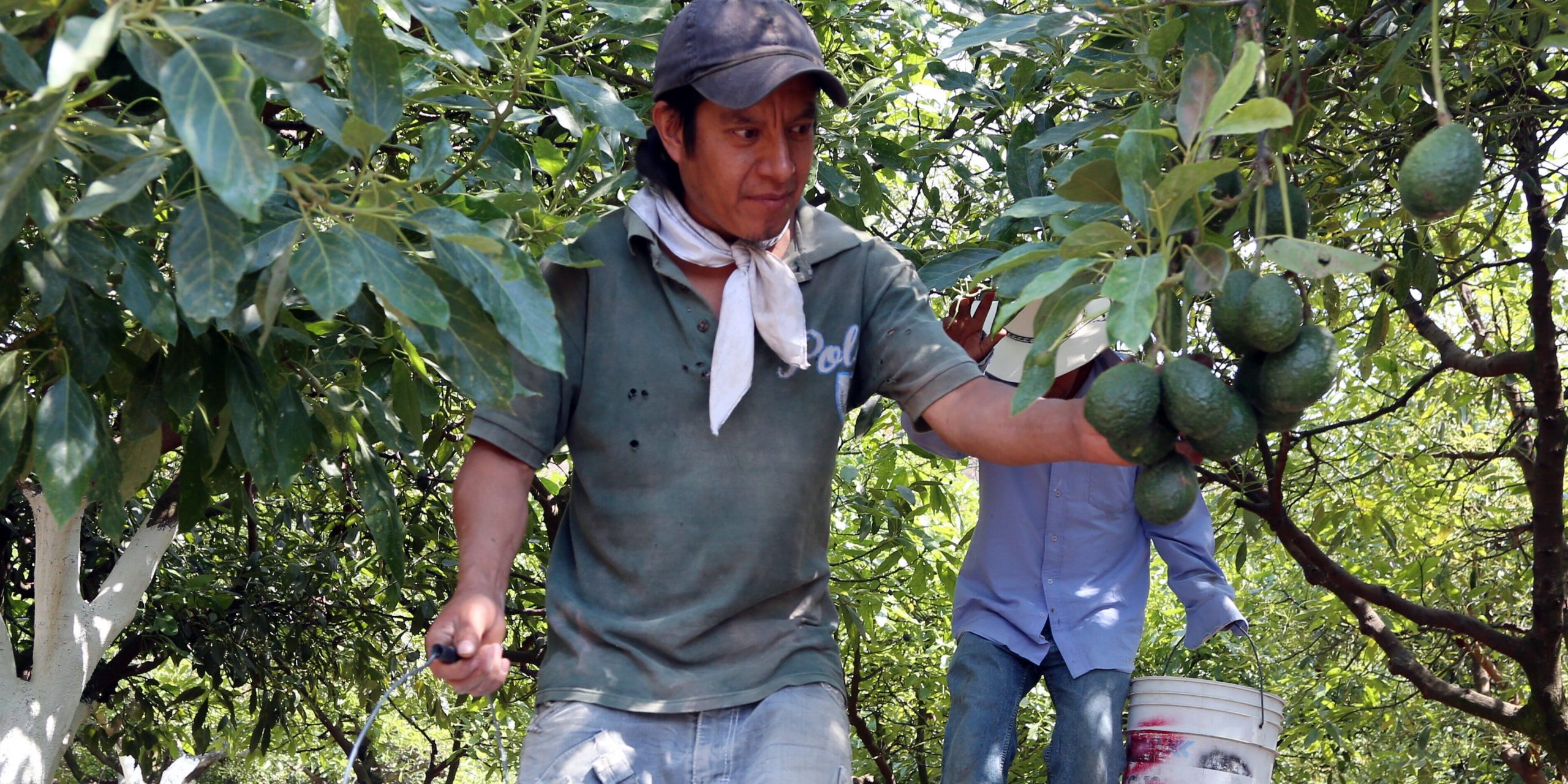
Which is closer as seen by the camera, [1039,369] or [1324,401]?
[1039,369]

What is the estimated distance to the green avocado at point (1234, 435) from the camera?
1792 mm

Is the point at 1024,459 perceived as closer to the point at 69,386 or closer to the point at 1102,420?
the point at 1102,420

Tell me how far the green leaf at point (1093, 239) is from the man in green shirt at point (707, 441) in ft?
2.01

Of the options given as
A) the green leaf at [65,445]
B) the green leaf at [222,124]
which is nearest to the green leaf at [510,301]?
the green leaf at [222,124]

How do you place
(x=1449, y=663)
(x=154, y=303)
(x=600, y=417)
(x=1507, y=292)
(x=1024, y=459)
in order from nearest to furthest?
(x=154, y=303) → (x=1024, y=459) → (x=600, y=417) → (x=1449, y=663) → (x=1507, y=292)

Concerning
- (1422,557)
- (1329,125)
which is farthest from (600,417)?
(1422,557)

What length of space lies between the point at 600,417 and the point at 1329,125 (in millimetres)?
1681

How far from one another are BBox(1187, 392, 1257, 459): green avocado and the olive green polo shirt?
71cm

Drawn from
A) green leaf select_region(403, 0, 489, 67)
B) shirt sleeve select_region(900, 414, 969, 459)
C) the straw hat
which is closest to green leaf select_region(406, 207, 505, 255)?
green leaf select_region(403, 0, 489, 67)

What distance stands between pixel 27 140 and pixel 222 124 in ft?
0.81

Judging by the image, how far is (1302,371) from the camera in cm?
173

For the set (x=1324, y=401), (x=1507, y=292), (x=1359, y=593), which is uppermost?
(x=1507, y=292)

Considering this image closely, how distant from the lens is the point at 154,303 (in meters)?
2.10

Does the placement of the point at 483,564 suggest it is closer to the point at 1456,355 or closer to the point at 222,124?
the point at 222,124
